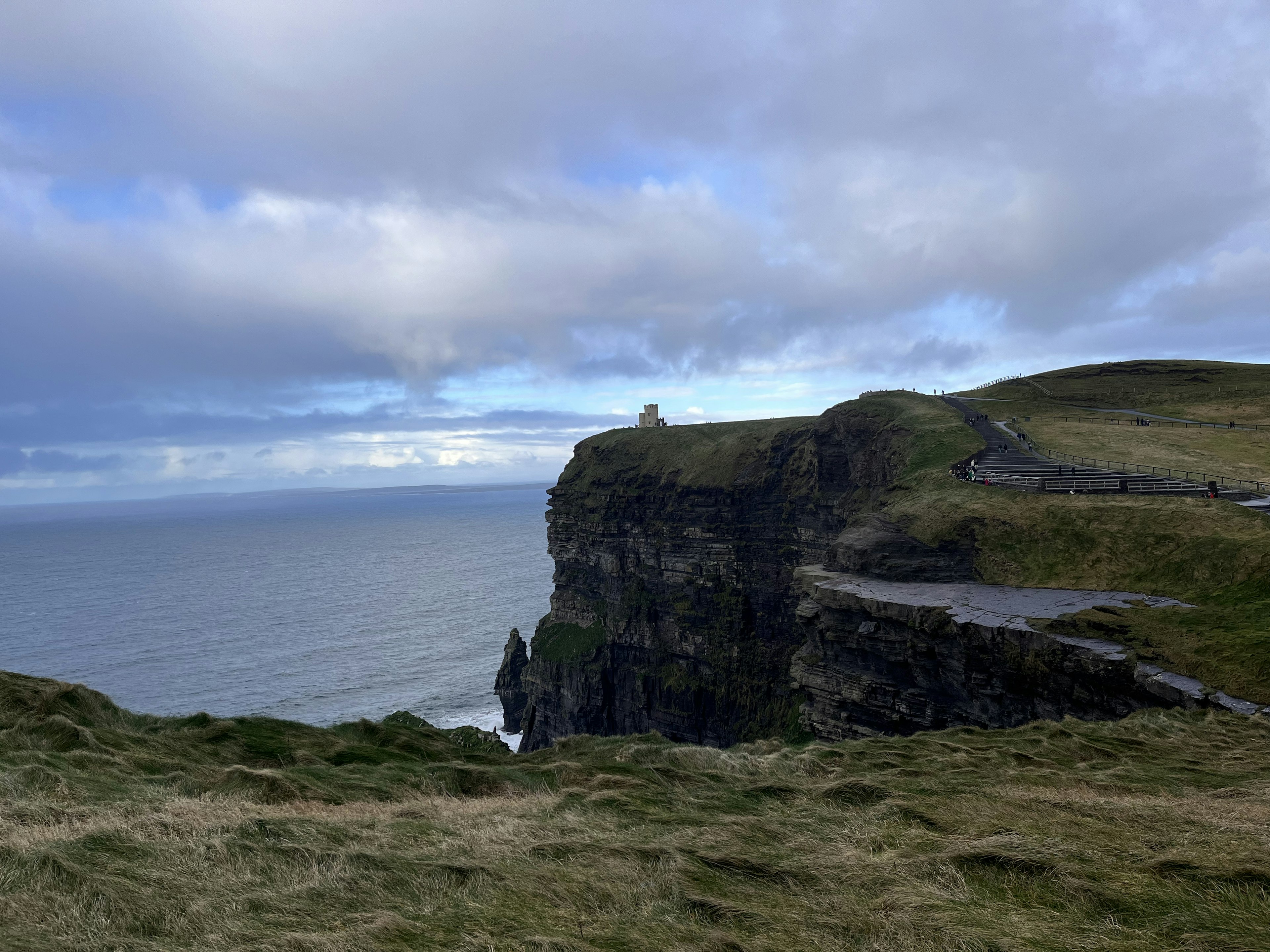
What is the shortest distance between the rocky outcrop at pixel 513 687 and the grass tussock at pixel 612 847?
7682 cm

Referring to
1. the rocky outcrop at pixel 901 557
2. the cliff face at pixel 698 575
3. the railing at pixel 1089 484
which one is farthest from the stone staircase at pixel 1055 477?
the cliff face at pixel 698 575

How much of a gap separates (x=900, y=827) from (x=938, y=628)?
23.5 meters

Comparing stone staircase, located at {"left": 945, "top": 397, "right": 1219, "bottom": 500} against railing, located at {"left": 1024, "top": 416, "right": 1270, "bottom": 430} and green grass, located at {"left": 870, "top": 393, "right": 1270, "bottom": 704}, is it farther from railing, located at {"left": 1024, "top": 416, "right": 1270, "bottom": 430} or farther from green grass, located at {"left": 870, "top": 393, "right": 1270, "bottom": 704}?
railing, located at {"left": 1024, "top": 416, "right": 1270, "bottom": 430}

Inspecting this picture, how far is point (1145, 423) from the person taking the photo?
7862 centimetres

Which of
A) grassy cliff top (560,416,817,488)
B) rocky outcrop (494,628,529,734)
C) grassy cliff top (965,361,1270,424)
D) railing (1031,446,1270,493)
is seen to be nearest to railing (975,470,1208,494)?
railing (1031,446,1270,493)

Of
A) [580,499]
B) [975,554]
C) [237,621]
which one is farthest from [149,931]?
[237,621]

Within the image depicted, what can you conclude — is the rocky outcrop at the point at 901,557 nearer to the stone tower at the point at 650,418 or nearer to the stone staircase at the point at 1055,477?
the stone staircase at the point at 1055,477

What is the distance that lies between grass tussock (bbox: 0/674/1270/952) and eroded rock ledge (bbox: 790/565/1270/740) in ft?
26.3

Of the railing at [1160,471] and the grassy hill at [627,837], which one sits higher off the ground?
the railing at [1160,471]

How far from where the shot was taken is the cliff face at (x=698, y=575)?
2876 inches

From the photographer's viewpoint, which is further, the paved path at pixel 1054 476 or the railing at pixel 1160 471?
the railing at pixel 1160 471

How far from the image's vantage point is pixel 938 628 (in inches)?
1328

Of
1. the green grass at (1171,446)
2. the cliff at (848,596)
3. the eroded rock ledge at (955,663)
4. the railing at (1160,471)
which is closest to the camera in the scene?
the eroded rock ledge at (955,663)

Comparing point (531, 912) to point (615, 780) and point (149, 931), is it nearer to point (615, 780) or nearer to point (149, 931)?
point (149, 931)
